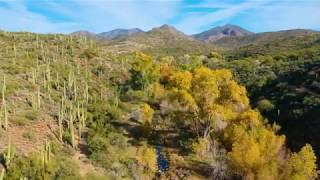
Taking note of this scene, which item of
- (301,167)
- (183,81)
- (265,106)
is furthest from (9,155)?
(265,106)

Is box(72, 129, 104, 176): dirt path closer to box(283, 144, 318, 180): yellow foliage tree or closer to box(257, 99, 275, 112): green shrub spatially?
box(283, 144, 318, 180): yellow foliage tree

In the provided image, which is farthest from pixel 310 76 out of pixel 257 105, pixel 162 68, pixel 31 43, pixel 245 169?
pixel 31 43

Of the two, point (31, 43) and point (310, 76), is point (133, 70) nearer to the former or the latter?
point (31, 43)

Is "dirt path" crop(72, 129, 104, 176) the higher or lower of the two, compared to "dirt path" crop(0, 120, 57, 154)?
lower

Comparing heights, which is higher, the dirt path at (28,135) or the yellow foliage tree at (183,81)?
the yellow foliage tree at (183,81)

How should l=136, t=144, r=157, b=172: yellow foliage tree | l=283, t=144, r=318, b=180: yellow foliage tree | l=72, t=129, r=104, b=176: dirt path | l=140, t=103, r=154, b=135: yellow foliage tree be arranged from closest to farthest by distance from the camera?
l=283, t=144, r=318, b=180: yellow foliage tree
l=72, t=129, r=104, b=176: dirt path
l=136, t=144, r=157, b=172: yellow foliage tree
l=140, t=103, r=154, b=135: yellow foliage tree

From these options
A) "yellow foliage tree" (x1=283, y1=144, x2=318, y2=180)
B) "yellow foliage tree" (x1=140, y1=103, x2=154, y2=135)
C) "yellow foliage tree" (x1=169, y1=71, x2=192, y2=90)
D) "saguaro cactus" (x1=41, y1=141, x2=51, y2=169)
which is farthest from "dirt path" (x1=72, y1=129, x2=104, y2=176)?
"yellow foliage tree" (x1=169, y1=71, x2=192, y2=90)

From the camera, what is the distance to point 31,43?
5306cm

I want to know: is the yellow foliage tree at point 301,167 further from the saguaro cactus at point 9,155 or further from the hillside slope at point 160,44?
the hillside slope at point 160,44

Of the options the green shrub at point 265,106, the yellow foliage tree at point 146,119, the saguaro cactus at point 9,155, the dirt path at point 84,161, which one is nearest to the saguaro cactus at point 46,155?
the saguaro cactus at point 9,155

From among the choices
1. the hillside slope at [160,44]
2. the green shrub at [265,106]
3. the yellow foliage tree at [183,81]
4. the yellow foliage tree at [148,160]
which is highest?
the hillside slope at [160,44]

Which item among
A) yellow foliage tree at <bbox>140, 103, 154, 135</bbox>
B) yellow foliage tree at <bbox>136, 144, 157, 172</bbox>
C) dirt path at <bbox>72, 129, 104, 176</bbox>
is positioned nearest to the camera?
dirt path at <bbox>72, 129, 104, 176</bbox>

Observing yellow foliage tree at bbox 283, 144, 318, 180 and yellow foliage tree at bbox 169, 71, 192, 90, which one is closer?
yellow foliage tree at bbox 283, 144, 318, 180

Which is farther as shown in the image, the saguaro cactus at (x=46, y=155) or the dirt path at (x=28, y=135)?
the dirt path at (x=28, y=135)
